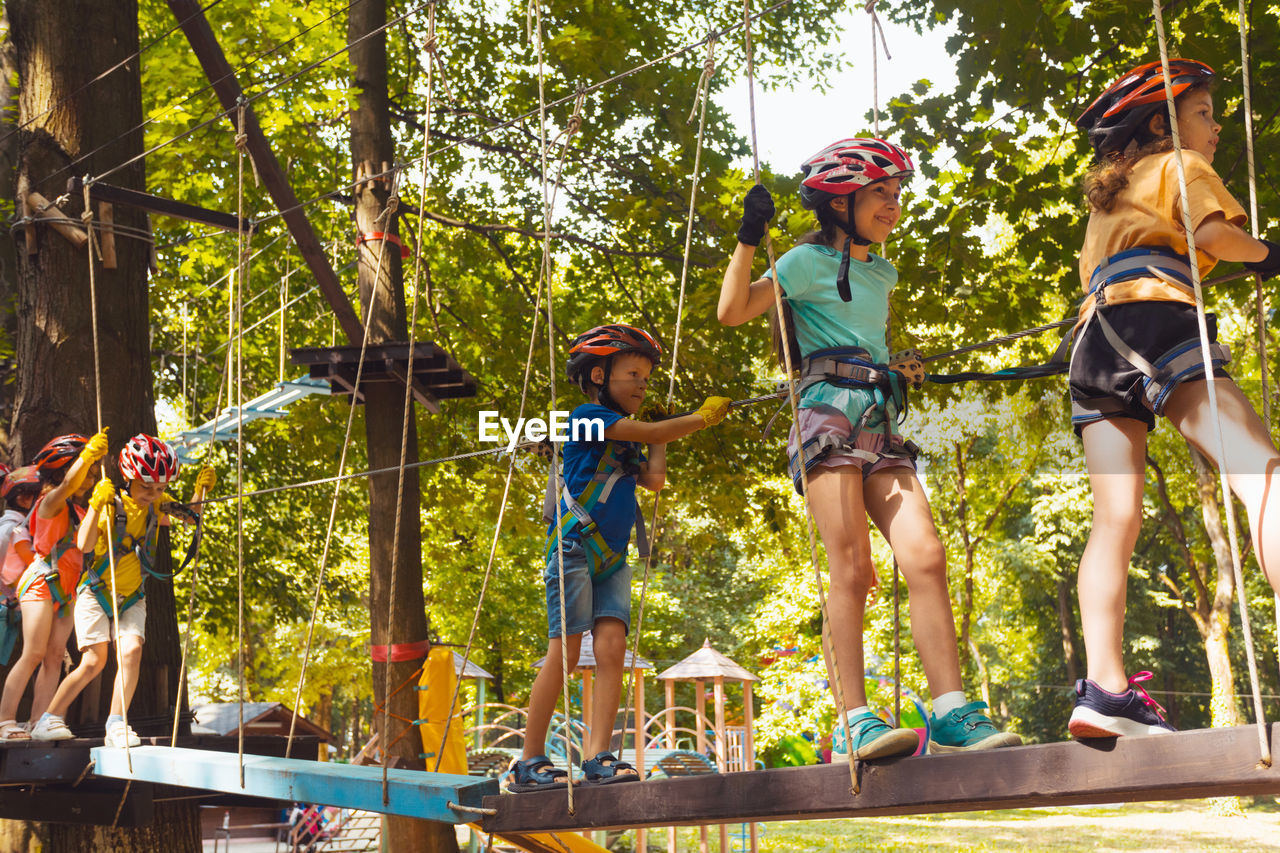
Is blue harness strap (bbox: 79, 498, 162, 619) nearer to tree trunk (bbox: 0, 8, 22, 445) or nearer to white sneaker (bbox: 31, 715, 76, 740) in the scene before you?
white sneaker (bbox: 31, 715, 76, 740)

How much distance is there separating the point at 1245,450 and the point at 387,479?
6.27m

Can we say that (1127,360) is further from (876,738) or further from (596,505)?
(596,505)

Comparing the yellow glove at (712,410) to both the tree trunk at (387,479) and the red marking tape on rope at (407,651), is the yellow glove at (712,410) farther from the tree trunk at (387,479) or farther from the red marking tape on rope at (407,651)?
the red marking tape on rope at (407,651)

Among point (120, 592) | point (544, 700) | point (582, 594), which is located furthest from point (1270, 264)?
point (120, 592)

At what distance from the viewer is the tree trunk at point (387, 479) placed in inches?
291

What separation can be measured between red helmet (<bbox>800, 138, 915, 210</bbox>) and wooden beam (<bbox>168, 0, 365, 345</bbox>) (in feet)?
12.5

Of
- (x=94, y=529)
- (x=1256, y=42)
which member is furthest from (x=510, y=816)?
(x=1256, y=42)

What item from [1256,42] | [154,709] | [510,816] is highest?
[1256,42]

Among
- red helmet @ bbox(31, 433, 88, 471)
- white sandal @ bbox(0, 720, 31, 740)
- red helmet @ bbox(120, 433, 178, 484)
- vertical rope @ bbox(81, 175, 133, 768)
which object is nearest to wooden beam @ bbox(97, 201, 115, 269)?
vertical rope @ bbox(81, 175, 133, 768)

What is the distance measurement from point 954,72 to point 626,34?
3387 mm

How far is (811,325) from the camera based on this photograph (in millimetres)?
2969

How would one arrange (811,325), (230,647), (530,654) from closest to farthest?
(811,325) → (230,647) → (530,654)

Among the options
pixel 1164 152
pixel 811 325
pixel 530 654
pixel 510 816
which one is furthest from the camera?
pixel 530 654

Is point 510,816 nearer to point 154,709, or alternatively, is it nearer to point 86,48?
point 154,709
